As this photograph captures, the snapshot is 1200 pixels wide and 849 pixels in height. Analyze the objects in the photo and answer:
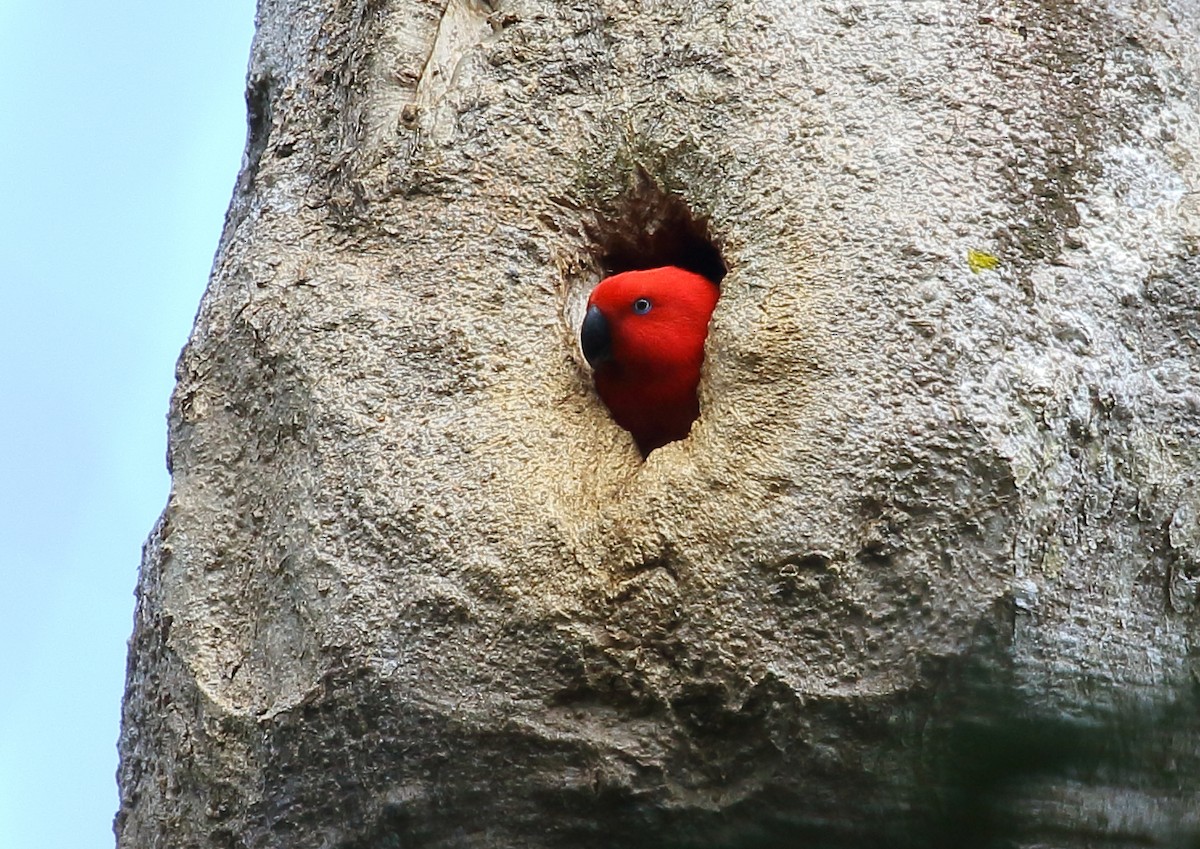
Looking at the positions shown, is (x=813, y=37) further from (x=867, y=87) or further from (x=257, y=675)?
(x=257, y=675)

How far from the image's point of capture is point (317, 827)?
7.39ft

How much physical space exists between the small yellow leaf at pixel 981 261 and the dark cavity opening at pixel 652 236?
422 mm

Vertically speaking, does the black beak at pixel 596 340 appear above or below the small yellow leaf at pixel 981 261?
below

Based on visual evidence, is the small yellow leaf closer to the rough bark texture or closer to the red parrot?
the rough bark texture

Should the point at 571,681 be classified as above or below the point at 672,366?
above

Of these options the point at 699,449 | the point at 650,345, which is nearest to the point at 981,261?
the point at 699,449

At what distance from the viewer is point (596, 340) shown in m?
2.48

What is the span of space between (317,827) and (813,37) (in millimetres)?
1508

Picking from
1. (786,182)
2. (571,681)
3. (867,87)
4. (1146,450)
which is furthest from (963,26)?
(571,681)

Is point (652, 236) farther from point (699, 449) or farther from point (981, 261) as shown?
point (981, 261)

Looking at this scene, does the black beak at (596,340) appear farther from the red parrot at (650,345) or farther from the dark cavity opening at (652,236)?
the dark cavity opening at (652,236)

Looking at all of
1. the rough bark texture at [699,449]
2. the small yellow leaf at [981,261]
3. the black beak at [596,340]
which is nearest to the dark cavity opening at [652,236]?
the rough bark texture at [699,449]

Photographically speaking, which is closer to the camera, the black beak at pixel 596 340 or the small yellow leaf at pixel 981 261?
the small yellow leaf at pixel 981 261

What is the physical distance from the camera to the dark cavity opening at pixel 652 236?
97.0 inches
